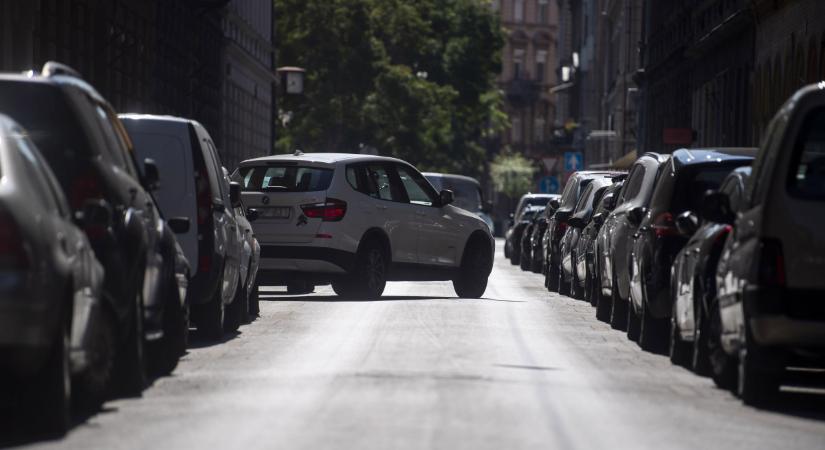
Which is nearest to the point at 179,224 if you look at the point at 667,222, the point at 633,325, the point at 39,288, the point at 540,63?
the point at 667,222

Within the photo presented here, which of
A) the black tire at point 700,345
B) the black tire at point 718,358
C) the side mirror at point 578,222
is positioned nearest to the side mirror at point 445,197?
the side mirror at point 578,222

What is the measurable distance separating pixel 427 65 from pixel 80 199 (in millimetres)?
75980

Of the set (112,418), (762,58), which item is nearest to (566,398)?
(112,418)

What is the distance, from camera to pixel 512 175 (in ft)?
489

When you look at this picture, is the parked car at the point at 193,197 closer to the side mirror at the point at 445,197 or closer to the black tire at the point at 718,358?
the black tire at the point at 718,358

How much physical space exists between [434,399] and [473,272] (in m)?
14.7

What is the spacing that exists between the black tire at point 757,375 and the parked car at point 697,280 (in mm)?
1046

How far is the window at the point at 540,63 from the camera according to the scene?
159625mm

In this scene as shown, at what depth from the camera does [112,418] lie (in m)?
10.4

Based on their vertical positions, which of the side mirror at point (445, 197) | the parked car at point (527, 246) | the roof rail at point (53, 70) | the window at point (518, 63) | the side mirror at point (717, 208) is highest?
the window at point (518, 63)

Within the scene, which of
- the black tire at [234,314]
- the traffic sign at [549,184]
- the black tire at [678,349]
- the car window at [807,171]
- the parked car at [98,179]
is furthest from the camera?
the traffic sign at [549,184]

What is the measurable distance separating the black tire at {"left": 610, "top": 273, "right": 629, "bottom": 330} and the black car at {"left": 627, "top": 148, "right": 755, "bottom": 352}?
88.2 inches

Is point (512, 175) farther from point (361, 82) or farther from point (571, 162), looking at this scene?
point (571, 162)

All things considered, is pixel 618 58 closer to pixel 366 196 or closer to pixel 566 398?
pixel 366 196
